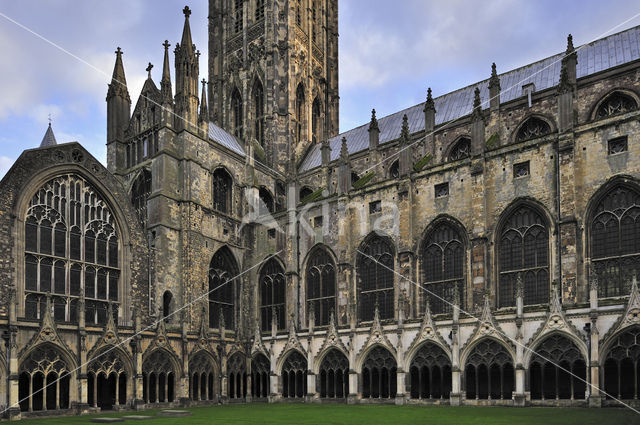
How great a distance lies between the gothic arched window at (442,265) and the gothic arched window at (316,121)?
27.0 m

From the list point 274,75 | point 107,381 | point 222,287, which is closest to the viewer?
point 107,381

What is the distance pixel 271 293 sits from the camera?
44844mm

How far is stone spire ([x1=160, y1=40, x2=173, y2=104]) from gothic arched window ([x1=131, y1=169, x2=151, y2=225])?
5.19m

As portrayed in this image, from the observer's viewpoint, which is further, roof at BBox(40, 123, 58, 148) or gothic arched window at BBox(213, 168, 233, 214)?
roof at BBox(40, 123, 58, 148)

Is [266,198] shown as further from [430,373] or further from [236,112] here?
[430,373]

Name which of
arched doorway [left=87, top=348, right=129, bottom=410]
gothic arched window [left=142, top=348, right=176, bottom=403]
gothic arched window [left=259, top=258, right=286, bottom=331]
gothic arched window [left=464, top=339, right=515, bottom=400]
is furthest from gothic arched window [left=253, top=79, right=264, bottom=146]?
gothic arched window [left=464, top=339, right=515, bottom=400]

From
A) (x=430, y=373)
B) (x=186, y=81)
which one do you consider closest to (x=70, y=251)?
(x=186, y=81)

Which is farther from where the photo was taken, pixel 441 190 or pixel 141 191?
pixel 141 191

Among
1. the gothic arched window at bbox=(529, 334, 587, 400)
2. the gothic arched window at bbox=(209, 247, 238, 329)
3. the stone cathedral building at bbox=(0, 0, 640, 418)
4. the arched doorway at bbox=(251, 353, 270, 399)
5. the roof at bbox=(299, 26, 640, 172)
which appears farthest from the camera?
the gothic arched window at bbox=(209, 247, 238, 329)

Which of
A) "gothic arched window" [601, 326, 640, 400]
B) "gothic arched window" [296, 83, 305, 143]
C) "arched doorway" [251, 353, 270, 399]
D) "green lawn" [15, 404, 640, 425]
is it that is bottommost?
"arched doorway" [251, 353, 270, 399]

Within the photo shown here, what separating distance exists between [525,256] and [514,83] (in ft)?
52.5

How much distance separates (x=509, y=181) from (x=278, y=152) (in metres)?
25.4

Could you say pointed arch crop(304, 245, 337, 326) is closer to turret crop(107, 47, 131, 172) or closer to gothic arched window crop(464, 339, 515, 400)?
gothic arched window crop(464, 339, 515, 400)

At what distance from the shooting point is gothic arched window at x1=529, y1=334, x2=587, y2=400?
27906 mm
